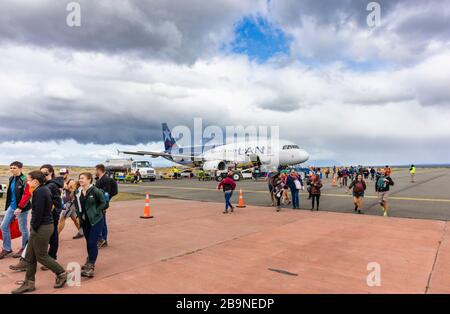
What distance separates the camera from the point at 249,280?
507cm

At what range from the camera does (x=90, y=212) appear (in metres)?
5.34

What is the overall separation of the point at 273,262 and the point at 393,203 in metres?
11.2

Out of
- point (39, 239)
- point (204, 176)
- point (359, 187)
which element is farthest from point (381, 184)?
point (204, 176)

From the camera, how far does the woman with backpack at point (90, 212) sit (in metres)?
5.33

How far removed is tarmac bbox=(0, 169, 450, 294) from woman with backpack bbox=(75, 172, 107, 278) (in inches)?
11.9

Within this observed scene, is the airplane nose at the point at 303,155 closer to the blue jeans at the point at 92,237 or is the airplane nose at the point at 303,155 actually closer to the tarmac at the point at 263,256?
the tarmac at the point at 263,256

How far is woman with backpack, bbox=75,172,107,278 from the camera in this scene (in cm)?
533

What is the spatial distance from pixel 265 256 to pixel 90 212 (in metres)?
3.55

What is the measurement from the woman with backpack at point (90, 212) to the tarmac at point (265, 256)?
0.30 metres

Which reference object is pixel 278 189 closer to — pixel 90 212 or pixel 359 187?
pixel 359 187

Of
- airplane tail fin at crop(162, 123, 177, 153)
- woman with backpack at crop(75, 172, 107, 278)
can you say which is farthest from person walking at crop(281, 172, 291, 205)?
airplane tail fin at crop(162, 123, 177, 153)

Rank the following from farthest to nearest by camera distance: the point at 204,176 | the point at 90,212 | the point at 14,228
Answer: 1. the point at 204,176
2. the point at 14,228
3. the point at 90,212

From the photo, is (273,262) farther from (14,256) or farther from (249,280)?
(14,256)
